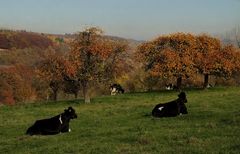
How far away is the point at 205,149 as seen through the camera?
13617 millimetres

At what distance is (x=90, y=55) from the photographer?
4016 centimetres

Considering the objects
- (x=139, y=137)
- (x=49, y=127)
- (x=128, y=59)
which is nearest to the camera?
(x=139, y=137)

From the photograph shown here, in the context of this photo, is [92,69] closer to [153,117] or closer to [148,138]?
[153,117]

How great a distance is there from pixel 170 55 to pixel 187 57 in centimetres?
195

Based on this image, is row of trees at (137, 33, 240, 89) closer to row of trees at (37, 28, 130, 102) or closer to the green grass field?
row of trees at (37, 28, 130, 102)

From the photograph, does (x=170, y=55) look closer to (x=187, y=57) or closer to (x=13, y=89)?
(x=187, y=57)

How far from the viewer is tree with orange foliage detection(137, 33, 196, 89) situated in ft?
153

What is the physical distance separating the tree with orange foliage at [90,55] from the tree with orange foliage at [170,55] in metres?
7.82

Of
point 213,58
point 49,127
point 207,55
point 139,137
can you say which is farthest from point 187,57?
point 139,137

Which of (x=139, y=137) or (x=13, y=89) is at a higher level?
(x=139, y=137)

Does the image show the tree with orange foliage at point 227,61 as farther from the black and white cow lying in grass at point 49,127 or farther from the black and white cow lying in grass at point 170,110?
the black and white cow lying in grass at point 49,127

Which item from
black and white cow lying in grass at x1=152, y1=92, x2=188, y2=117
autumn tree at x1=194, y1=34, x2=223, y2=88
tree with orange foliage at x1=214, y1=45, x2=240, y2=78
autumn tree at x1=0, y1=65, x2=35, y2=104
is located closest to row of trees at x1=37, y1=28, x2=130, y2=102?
autumn tree at x1=194, y1=34, x2=223, y2=88

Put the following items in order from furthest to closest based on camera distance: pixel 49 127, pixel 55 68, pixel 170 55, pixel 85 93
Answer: pixel 170 55, pixel 85 93, pixel 55 68, pixel 49 127

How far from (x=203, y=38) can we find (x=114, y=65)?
13491mm
